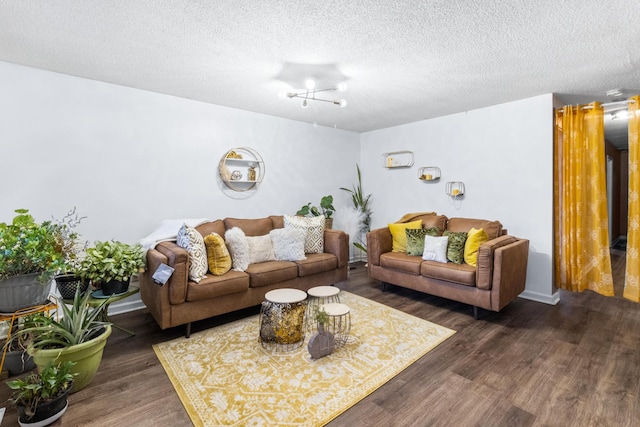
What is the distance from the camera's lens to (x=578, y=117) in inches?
128

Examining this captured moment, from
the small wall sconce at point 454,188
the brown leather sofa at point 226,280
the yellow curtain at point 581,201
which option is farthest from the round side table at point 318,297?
the yellow curtain at point 581,201

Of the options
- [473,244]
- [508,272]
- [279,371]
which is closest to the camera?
[279,371]

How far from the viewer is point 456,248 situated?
10.8ft

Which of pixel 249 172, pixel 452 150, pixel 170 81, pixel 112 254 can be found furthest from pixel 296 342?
pixel 452 150

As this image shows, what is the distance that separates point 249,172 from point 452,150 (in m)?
2.85

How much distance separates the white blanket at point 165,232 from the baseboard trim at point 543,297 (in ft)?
12.7

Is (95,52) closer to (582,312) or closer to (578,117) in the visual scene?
(578,117)

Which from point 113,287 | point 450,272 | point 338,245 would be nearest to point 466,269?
point 450,272

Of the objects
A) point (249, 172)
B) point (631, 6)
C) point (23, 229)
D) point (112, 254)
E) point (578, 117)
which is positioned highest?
point (631, 6)

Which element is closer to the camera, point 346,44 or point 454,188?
point 346,44

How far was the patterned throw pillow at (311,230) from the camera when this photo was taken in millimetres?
3729

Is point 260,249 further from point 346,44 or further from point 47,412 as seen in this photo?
point 346,44

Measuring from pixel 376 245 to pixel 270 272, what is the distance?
146 cm

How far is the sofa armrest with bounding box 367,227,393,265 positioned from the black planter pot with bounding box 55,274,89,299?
290cm
